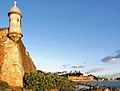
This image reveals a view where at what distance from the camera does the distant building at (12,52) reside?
3894 centimetres

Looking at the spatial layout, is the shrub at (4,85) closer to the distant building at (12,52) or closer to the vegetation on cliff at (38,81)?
the distant building at (12,52)

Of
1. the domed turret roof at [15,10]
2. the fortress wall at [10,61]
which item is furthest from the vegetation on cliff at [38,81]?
the domed turret roof at [15,10]

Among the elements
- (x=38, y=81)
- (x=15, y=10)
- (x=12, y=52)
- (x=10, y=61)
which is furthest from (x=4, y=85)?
(x=15, y=10)

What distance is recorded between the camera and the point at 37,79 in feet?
136

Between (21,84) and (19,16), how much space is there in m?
10.1

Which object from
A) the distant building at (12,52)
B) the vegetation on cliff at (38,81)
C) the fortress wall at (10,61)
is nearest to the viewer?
the fortress wall at (10,61)

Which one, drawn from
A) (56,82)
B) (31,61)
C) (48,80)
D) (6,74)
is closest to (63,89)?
(56,82)

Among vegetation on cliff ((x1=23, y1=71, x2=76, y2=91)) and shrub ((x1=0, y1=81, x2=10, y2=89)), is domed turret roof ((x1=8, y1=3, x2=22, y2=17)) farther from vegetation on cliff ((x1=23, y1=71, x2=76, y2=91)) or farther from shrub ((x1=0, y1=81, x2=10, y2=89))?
shrub ((x1=0, y1=81, x2=10, y2=89))

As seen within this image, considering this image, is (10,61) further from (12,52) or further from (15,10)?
(15,10)

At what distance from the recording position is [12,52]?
131ft

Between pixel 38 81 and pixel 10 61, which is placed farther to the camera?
pixel 38 81

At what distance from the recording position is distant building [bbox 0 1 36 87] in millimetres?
38938

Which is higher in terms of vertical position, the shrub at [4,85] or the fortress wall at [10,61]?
the fortress wall at [10,61]

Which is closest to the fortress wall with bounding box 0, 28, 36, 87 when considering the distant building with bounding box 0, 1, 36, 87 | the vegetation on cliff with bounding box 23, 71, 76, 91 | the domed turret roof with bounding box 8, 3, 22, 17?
the distant building with bounding box 0, 1, 36, 87
